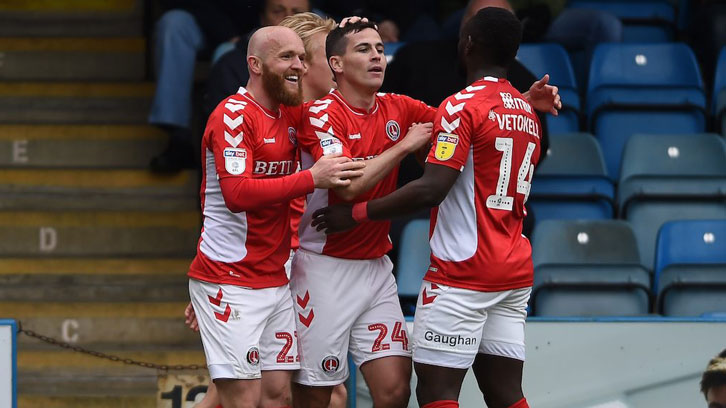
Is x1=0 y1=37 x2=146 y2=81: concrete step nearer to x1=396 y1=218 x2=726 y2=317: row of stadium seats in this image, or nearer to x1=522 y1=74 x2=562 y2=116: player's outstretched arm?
x1=396 y1=218 x2=726 y2=317: row of stadium seats

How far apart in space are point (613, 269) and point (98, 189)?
3.40 metres

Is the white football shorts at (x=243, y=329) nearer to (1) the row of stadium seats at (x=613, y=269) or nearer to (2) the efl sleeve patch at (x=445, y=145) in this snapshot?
(2) the efl sleeve patch at (x=445, y=145)

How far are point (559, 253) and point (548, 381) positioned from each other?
141cm

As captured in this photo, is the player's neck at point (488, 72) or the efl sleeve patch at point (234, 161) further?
the player's neck at point (488, 72)

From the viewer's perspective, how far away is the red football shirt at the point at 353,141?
17.1 feet

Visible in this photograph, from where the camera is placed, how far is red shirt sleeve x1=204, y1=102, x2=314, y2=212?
4953 millimetres

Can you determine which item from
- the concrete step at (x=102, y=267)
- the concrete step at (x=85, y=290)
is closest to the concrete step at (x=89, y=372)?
the concrete step at (x=85, y=290)

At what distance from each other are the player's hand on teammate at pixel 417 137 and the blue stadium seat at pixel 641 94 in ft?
10.9

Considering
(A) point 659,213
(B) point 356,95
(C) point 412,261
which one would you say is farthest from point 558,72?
(B) point 356,95

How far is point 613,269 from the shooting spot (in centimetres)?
702

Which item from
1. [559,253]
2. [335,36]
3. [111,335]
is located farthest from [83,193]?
[335,36]

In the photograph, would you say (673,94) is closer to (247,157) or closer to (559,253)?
(559,253)

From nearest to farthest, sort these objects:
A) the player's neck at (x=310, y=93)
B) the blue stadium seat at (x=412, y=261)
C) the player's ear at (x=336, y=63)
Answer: the player's ear at (x=336, y=63) < the player's neck at (x=310, y=93) < the blue stadium seat at (x=412, y=261)

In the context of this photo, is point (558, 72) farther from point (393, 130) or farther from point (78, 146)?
point (393, 130)
